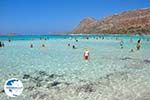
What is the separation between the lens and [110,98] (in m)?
13.6

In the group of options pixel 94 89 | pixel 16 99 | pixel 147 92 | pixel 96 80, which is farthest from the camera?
pixel 96 80

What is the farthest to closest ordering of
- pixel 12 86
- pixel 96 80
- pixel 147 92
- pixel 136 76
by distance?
pixel 136 76
pixel 96 80
pixel 147 92
pixel 12 86

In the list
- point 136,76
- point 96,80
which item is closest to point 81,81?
point 96,80

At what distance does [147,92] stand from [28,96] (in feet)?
20.4

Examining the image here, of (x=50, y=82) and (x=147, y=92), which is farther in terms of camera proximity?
(x=50, y=82)

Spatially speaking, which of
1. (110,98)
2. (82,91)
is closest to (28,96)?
(82,91)

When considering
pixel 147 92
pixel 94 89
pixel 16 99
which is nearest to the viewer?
pixel 16 99

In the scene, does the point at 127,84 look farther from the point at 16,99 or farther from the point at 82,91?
the point at 16,99

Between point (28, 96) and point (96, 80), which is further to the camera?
point (96, 80)

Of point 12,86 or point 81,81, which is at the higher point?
point 12,86

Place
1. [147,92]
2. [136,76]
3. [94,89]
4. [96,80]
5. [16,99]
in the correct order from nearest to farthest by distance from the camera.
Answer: [16,99] → [147,92] → [94,89] → [96,80] → [136,76]

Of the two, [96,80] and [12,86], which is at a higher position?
[12,86]

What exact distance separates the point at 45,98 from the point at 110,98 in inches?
127

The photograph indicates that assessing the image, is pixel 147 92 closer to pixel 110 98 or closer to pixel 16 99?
pixel 110 98
